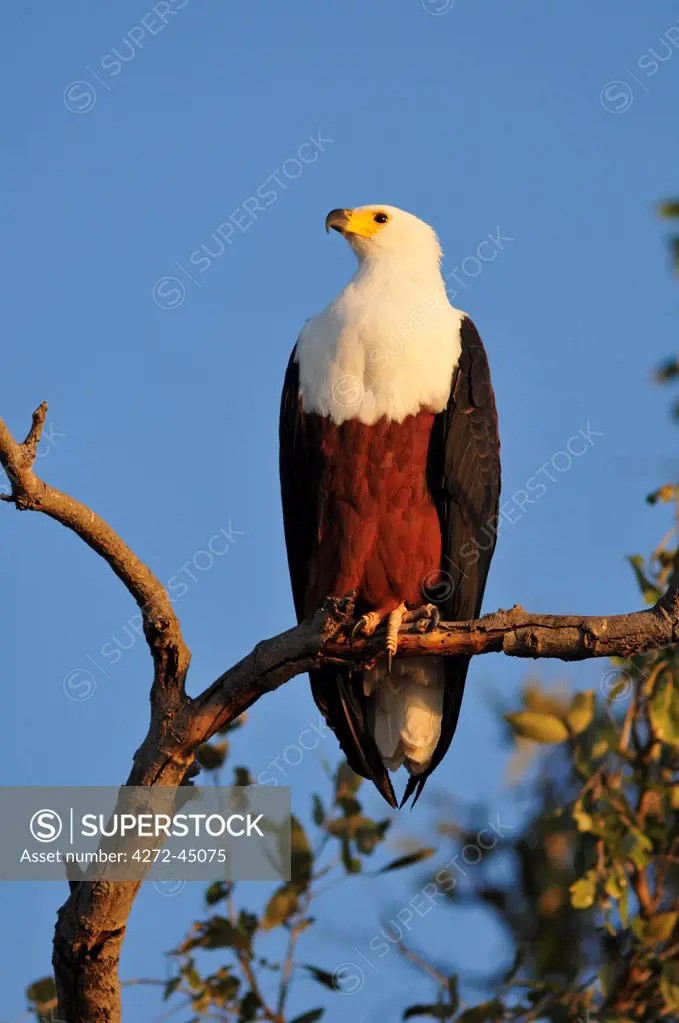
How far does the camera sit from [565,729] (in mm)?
4113

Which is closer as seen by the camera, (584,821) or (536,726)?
(584,821)

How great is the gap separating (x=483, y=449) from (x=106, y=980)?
2355 mm

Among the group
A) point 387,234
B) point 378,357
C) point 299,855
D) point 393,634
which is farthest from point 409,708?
point 387,234

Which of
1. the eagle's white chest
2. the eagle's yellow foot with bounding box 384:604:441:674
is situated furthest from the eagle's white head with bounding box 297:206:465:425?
the eagle's yellow foot with bounding box 384:604:441:674

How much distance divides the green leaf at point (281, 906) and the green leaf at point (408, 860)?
0.31m

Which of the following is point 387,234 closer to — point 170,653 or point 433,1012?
point 170,653

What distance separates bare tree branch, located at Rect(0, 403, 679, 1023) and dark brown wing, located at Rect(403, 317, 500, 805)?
34.5 inches

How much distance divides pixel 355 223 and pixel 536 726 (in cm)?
247

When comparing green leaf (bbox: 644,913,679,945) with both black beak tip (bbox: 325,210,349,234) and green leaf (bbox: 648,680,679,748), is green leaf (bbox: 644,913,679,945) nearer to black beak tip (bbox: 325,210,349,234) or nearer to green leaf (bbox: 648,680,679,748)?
green leaf (bbox: 648,680,679,748)

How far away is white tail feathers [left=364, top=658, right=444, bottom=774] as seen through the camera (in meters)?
4.91

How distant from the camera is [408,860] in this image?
13.6 ft

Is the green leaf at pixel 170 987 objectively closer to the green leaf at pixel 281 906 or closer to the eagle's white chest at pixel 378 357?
the green leaf at pixel 281 906

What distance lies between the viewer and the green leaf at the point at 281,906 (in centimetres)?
402

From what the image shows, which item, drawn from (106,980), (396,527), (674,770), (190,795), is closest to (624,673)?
(674,770)
